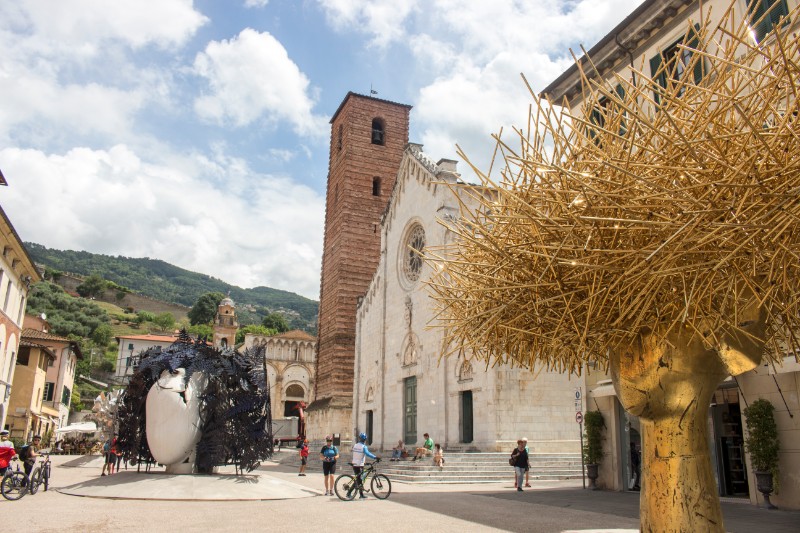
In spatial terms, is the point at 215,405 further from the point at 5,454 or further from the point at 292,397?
the point at 292,397

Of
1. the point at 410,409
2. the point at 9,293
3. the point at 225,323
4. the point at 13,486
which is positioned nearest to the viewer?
→ the point at 13,486

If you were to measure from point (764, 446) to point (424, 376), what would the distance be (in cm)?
1847

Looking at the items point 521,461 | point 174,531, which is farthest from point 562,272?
point 521,461

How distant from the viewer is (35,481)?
15.0m

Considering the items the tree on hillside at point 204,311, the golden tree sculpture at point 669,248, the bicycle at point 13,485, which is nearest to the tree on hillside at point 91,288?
the tree on hillside at point 204,311

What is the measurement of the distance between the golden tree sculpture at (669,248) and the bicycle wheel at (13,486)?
13825 mm

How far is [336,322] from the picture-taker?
147ft

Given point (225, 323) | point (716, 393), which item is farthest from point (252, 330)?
point (716, 393)

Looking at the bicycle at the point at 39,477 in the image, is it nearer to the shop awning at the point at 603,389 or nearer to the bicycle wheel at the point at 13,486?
the bicycle wheel at the point at 13,486

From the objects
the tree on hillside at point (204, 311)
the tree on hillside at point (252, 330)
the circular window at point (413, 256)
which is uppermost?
the tree on hillside at point (204, 311)

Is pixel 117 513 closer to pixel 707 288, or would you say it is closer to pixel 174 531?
pixel 174 531

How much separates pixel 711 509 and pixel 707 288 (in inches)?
59.9

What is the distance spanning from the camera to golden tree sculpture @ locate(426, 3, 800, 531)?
10.8 feet

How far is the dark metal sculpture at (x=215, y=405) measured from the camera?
1489 centimetres
